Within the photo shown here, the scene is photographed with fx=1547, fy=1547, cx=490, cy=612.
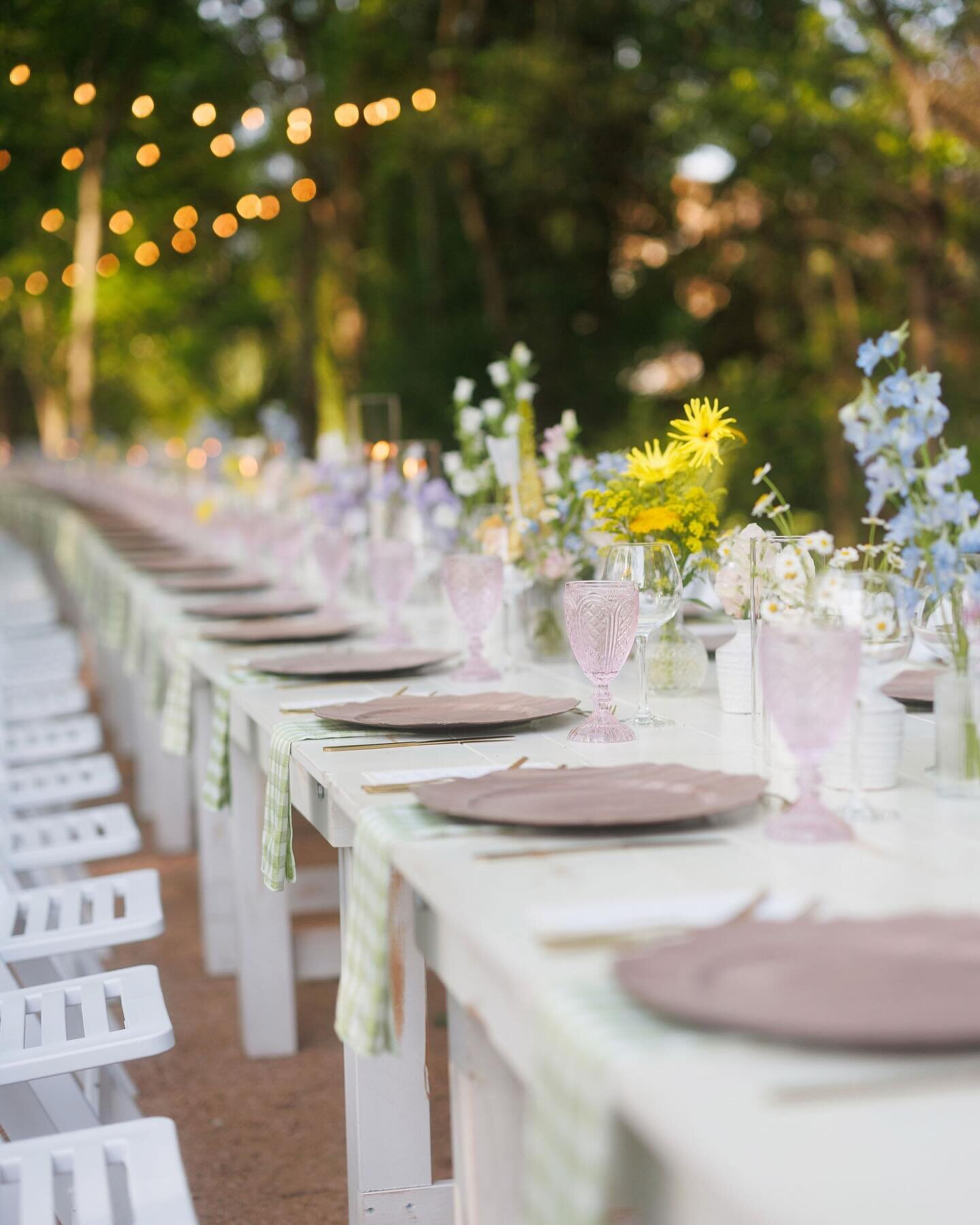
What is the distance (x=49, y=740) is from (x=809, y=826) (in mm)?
2790

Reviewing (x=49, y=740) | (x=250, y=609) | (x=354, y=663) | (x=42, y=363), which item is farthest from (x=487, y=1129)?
(x=42, y=363)

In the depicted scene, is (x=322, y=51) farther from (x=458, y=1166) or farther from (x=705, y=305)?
(x=458, y=1166)

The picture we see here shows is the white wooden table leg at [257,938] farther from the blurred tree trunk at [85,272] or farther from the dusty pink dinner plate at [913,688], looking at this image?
the blurred tree trunk at [85,272]

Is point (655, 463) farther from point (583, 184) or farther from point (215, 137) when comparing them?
point (583, 184)

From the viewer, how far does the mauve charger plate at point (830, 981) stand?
875 mm

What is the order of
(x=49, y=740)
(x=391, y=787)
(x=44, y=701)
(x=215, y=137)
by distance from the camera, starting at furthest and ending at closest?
(x=215, y=137), (x=44, y=701), (x=49, y=740), (x=391, y=787)

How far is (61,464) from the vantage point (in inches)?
563

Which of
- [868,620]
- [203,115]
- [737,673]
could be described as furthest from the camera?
[203,115]

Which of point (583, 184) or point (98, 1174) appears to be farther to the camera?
point (583, 184)

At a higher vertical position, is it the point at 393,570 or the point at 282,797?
the point at 393,570

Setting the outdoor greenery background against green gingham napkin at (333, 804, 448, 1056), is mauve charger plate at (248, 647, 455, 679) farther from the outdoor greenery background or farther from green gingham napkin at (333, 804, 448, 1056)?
the outdoor greenery background

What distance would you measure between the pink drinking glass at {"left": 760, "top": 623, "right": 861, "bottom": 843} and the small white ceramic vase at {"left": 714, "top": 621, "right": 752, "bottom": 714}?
67cm

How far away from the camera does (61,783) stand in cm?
333

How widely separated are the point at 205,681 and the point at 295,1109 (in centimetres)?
97
